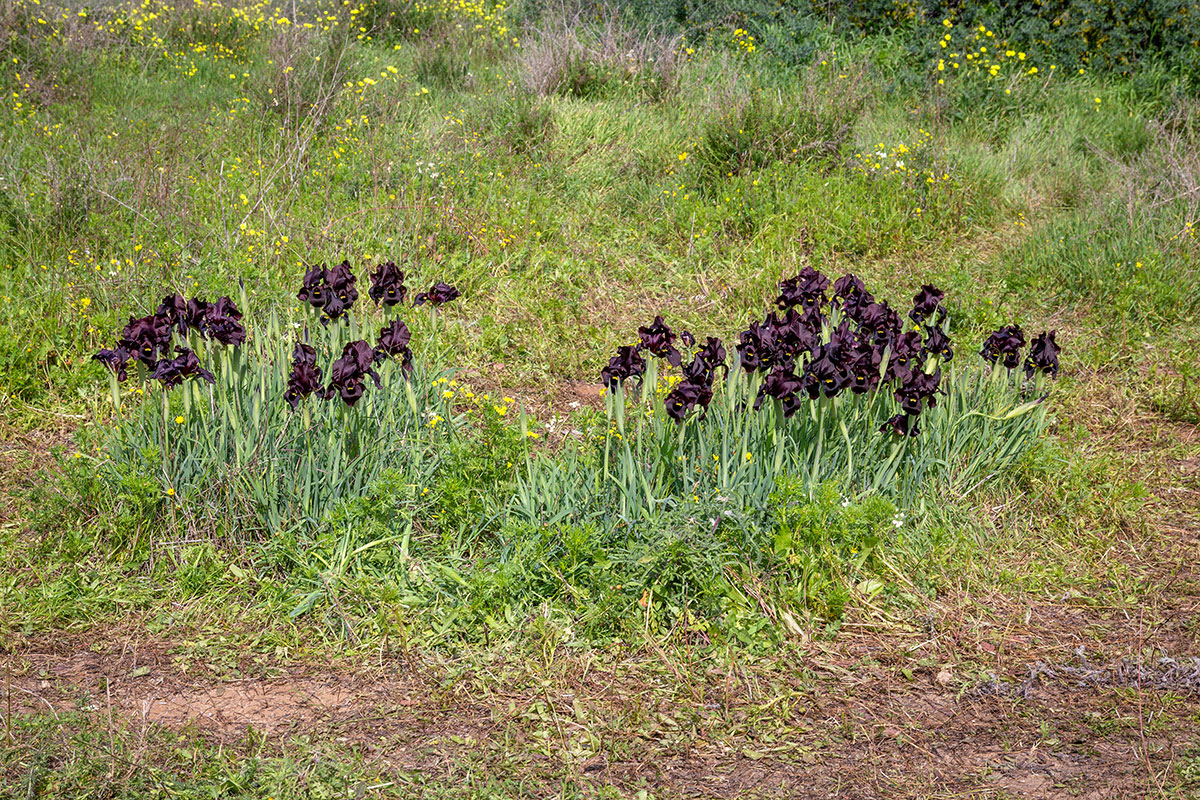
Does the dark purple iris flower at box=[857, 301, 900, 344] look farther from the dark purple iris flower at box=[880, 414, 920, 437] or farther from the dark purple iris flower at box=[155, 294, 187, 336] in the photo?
the dark purple iris flower at box=[155, 294, 187, 336]

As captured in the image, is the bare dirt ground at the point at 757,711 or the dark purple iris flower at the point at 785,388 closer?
the bare dirt ground at the point at 757,711

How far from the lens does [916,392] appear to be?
3400 millimetres

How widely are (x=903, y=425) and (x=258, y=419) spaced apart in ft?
7.61

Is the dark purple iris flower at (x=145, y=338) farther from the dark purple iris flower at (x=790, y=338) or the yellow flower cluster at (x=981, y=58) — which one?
the yellow flower cluster at (x=981, y=58)

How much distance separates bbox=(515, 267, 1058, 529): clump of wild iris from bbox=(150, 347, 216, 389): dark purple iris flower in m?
1.21

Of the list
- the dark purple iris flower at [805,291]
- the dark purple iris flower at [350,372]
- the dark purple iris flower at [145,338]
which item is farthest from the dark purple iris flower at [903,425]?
the dark purple iris flower at [145,338]

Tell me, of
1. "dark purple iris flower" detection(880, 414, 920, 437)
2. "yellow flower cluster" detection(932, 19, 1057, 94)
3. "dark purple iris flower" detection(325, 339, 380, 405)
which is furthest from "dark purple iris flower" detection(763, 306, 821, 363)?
"yellow flower cluster" detection(932, 19, 1057, 94)

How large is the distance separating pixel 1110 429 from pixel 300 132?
19.1 ft

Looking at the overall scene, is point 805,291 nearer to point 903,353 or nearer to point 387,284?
point 903,353

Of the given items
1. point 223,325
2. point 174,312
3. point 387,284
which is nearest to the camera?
point 223,325

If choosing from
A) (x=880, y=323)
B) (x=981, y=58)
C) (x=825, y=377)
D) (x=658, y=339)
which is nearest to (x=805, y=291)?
(x=880, y=323)

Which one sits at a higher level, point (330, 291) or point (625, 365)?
point (330, 291)

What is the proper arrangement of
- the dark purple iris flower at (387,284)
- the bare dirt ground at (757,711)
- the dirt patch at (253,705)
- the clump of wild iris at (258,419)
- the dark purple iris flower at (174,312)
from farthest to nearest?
the dark purple iris flower at (387,284), the dark purple iris flower at (174,312), the clump of wild iris at (258,419), the dirt patch at (253,705), the bare dirt ground at (757,711)

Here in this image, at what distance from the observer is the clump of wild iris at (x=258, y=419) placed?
3.34 metres
